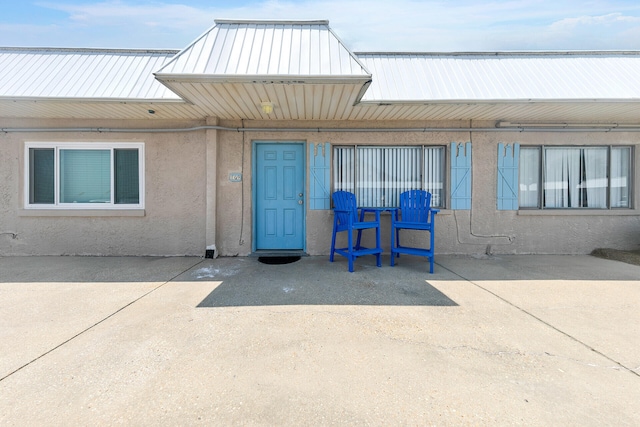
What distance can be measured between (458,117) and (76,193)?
7.40m

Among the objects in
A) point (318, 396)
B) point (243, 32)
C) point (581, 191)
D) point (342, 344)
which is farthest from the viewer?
point (581, 191)

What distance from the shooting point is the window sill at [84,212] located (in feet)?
18.1

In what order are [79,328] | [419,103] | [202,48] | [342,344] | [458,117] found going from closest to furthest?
→ [342,344] → [79,328] → [202,48] → [419,103] → [458,117]

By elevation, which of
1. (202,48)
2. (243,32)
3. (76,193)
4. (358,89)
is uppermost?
(243,32)

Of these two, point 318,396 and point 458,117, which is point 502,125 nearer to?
point 458,117

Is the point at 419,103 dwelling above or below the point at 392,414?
above

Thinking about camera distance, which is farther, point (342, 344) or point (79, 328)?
point (79, 328)

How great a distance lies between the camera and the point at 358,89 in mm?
3854

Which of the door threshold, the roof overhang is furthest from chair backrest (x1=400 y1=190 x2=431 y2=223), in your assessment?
the door threshold

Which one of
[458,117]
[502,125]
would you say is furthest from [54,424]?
[502,125]

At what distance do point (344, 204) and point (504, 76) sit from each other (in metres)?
3.50

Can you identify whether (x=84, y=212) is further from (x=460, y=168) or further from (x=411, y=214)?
(x=460, y=168)

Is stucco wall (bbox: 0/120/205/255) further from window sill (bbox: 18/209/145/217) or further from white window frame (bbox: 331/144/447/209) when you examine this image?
white window frame (bbox: 331/144/447/209)

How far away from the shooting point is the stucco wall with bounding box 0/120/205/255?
5.53m
